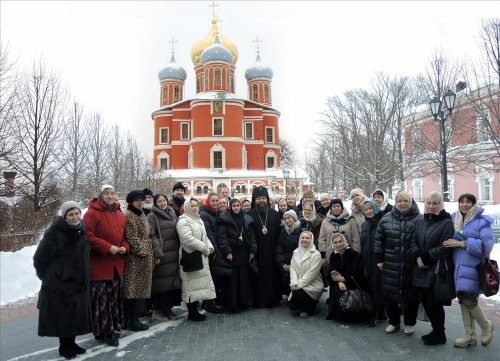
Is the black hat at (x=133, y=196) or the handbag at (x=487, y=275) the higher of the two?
the black hat at (x=133, y=196)

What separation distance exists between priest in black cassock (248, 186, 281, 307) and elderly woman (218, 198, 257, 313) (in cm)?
18

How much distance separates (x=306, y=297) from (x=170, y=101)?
157 feet

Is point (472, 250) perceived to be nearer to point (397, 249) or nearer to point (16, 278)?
point (397, 249)

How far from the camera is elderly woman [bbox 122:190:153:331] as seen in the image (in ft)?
18.9

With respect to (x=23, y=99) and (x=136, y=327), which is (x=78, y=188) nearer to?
(x=23, y=99)

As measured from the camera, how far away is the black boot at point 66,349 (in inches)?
197

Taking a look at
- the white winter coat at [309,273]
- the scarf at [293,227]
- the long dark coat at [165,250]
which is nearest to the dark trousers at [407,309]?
the white winter coat at [309,273]

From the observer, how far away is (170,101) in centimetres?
5162

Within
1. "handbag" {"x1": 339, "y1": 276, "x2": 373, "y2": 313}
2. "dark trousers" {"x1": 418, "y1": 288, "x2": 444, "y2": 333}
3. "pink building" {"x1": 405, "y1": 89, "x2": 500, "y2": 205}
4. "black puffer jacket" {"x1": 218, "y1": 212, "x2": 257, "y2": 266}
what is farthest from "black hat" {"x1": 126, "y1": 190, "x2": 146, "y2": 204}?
"pink building" {"x1": 405, "y1": 89, "x2": 500, "y2": 205}

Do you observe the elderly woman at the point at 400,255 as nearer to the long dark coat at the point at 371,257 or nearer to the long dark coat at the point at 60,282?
the long dark coat at the point at 371,257

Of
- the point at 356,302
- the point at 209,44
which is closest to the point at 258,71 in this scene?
the point at 209,44

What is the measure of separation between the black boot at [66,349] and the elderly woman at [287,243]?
11.6 feet

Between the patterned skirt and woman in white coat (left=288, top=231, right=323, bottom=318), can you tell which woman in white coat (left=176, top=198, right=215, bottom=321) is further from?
woman in white coat (left=288, top=231, right=323, bottom=318)

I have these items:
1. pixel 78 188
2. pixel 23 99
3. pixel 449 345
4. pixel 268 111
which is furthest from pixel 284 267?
pixel 268 111
